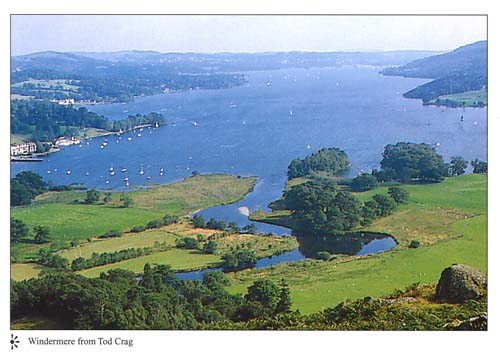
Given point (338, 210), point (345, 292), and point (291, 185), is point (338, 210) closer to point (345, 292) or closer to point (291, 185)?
point (291, 185)

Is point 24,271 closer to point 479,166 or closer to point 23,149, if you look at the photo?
point 23,149

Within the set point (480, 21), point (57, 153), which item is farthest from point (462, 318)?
point (57, 153)

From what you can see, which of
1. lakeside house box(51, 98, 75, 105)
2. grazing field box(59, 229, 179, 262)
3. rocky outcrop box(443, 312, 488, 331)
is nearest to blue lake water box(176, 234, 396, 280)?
grazing field box(59, 229, 179, 262)

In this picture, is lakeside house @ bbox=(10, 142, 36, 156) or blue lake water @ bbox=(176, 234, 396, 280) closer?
lakeside house @ bbox=(10, 142, 36, 156)

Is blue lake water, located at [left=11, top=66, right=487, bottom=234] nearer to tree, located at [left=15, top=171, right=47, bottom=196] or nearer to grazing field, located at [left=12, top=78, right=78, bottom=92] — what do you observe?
tree, located at [left=15, top=171, right=47, bottom=196]
